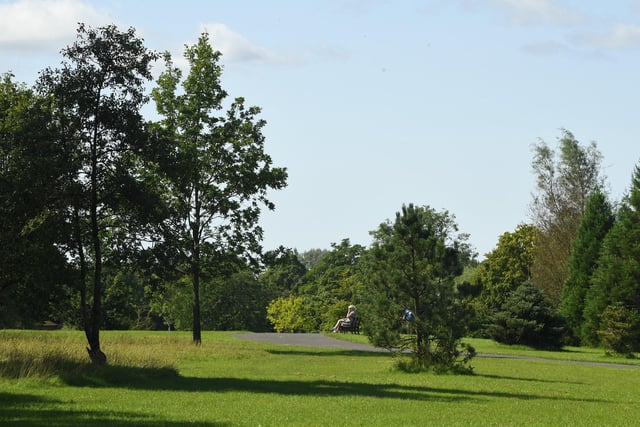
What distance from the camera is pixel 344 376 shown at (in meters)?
32.4

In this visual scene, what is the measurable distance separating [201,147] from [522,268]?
43295 mm

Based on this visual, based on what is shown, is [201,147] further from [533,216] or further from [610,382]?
[533,216]

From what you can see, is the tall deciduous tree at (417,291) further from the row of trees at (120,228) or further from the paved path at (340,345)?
the paved path at (340,345)

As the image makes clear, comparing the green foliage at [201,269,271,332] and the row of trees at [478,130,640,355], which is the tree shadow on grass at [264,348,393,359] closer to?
the row of trees at [478,130,640,355]

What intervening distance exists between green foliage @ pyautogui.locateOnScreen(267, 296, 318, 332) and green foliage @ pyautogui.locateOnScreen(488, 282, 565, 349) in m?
50.3

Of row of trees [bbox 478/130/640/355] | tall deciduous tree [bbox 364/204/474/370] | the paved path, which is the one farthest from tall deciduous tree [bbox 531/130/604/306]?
tall deciduous tree [bbox 364/204/474/370]

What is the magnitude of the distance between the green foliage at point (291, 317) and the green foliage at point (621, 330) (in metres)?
56.2

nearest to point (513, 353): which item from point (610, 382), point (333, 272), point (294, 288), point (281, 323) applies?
point (610, 382)

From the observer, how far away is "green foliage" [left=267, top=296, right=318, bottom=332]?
105 meters

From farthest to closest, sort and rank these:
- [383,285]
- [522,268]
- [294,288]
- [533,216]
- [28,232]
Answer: [294,288], [522,268], [533,216], [383,285], [28,232]

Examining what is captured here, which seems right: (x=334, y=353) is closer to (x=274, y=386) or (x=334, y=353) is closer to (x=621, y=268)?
(x=621, y=268)

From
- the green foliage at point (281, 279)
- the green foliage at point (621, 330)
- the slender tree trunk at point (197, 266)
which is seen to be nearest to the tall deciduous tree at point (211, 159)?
the slender tree trunk at point (197, 266)

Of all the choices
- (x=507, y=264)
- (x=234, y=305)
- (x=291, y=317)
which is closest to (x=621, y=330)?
(x=507, y=264)

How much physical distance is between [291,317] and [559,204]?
36.8 metres
